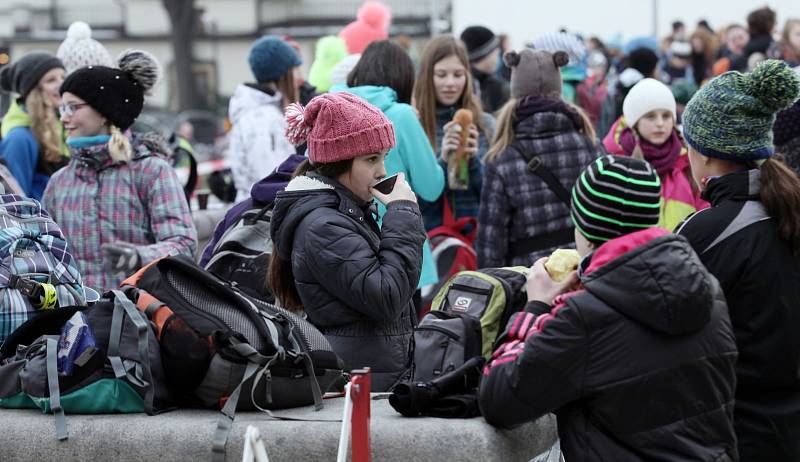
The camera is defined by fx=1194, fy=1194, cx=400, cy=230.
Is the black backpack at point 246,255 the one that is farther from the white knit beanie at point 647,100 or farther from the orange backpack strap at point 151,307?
the white knit beanie at point 647,100

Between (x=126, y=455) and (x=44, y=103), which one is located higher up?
(x=44, y=103)

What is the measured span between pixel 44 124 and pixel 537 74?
3.06 m

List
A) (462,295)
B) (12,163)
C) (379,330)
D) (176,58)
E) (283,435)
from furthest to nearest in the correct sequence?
(176,58) < (12,163) < (379,330) < (462,295) < (283,435)

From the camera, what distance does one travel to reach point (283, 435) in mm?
3730

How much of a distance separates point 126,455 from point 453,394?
1066mm

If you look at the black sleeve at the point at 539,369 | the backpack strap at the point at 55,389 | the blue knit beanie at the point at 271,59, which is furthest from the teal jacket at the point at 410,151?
the black sleeve at the point at 539,369

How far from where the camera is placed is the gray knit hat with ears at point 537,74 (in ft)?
22.5

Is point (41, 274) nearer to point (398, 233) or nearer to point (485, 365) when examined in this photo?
point (398, 233)

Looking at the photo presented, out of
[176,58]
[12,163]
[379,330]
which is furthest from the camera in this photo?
[176,58]

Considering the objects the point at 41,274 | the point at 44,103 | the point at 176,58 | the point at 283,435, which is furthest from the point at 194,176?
the point at 176,58

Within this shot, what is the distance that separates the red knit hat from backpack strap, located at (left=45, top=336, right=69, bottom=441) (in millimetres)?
1242

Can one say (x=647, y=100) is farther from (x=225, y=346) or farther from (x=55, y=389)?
(x=55, y=389)

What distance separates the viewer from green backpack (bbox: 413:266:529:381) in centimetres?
397

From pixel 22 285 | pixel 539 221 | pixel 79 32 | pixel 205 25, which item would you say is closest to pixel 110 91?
pixel 22 285
